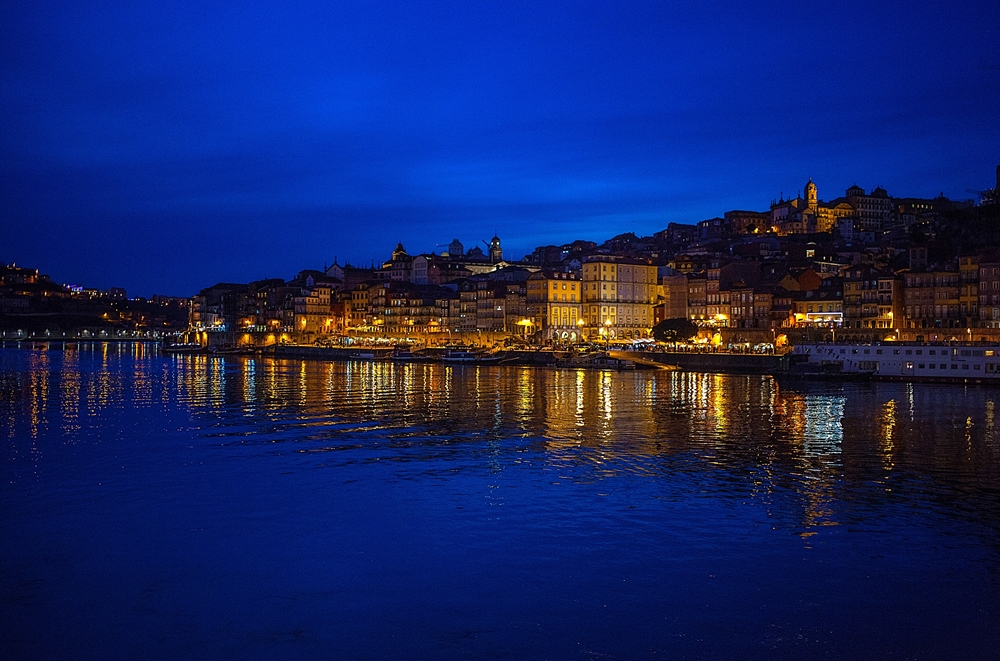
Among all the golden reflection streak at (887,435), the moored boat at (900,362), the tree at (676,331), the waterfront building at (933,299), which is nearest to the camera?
the golden reflection streak at (887,435)

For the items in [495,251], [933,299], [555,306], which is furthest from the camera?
[495,251]

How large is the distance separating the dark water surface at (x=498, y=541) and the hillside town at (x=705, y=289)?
150ft

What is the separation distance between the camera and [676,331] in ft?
294

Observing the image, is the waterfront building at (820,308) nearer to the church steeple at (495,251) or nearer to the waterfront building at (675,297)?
the waterfront building at (675,297)

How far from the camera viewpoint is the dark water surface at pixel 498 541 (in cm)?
1173

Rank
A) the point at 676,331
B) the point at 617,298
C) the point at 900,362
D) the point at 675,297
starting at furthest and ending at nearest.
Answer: the point at 617,298 → the point at 675,297 → the point at 676,331 → the point at 900,362

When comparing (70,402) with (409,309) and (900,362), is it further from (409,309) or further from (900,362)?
(409,309)

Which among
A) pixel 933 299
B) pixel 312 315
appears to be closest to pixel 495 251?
pixel 312 315

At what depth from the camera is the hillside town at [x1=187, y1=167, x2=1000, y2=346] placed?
7575 centimetres

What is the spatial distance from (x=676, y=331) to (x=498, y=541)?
75.8m

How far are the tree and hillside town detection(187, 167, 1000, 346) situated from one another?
337cm

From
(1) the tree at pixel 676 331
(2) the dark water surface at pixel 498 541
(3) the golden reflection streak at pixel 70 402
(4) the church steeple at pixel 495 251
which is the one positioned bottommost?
(2) the dark water surface at pixel 498 541

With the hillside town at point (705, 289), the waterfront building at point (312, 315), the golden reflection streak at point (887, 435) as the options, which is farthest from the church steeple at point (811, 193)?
the golden reflection streak at point (887, 435)

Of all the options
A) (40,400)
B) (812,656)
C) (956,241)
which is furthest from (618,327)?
(812,656)
